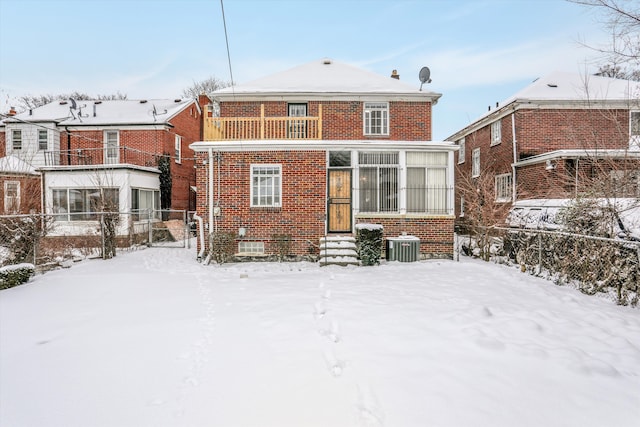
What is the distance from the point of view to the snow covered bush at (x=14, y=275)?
7602mm

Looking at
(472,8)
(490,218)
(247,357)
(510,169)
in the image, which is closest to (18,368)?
(247,357)

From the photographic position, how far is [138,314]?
5.90 metres

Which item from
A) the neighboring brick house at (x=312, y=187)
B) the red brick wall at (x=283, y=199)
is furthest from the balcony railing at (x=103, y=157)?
the red brick wall at (x=283, y=199)

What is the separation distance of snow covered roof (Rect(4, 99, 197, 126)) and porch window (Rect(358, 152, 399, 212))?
1376 centimetres

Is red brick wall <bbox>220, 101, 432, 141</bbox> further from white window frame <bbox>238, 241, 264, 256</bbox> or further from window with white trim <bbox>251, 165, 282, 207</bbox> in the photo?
white window frame <bbox>238, 241, 264, 256</bbox>

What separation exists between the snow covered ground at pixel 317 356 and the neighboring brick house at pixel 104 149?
34.5 ft

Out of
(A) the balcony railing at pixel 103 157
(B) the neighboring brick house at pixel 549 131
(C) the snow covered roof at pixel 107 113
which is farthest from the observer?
(C) the snow covered roof at pixel 107 113

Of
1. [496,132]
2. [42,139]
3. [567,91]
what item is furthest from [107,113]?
[567,91]

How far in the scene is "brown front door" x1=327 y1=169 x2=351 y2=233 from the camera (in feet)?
38.6

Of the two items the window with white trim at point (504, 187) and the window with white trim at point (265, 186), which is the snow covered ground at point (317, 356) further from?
the window with white trim at point (504, 187)

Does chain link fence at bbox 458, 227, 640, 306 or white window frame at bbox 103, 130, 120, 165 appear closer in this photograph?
chain link fence at bbox 458, 227, 640, 306

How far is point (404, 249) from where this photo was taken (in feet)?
35.7

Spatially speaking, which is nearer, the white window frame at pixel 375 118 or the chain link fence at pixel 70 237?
the chain link fence at pixel 70 237

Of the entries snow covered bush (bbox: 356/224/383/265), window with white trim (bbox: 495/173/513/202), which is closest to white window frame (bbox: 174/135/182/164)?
snow covered bush (bbox: 356/224/383/265)
